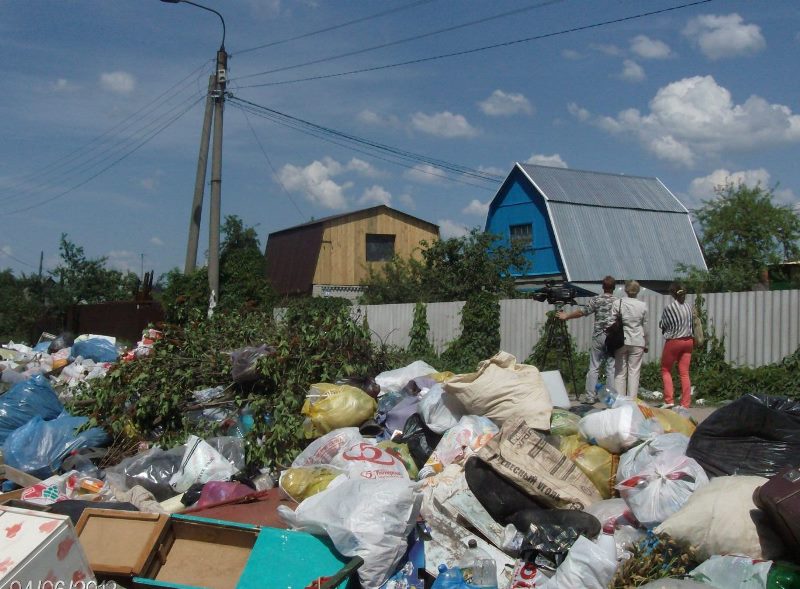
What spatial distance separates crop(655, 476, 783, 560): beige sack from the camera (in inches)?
154

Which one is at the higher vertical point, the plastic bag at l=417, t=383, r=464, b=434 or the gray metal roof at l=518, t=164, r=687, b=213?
the gray metal roof at l=518, t=164, r=687, b=213

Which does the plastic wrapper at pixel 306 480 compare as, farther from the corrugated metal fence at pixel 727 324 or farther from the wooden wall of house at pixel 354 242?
the wooden wall of house at pixel 354 242

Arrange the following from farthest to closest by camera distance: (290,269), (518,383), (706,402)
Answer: (290,269)
(706,402)
(518,383)

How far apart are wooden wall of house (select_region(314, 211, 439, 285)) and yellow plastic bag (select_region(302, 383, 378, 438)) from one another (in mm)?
19830

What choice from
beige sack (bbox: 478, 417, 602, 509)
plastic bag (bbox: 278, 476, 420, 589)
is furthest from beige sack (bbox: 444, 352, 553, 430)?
plastic bag (bbox: 278, 476, 420, 589)

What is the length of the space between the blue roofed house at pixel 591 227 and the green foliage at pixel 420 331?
22.2 ft

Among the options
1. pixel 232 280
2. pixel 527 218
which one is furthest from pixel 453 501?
pixel 527 218

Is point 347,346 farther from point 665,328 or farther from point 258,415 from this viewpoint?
point 665,328

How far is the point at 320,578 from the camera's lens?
3834 millimetres

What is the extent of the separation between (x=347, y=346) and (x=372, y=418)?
4.38 ft

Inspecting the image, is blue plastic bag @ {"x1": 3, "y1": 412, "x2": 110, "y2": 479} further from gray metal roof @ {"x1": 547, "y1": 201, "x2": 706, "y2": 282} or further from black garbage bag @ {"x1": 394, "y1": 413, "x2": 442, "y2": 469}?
gray metal roof @ {"x1": 547, "y1": 201, "x2": 706, "y2": 282}

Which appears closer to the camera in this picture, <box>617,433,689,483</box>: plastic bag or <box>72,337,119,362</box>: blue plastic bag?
<box>617,433,689,483</box>: plastic bag

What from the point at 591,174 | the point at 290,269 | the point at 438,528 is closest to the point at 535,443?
the point at 438,528

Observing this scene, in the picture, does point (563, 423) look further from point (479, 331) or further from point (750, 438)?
point (479, 331)
